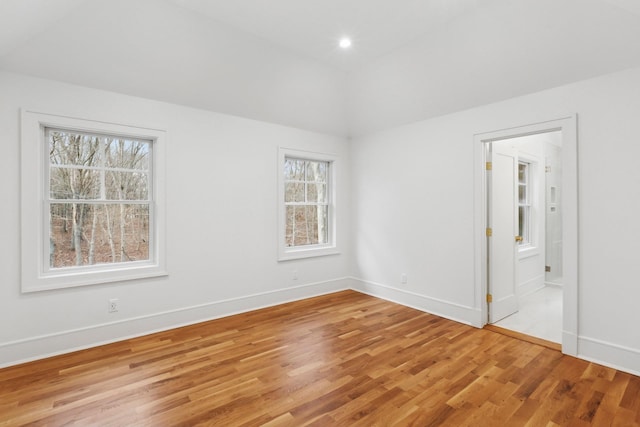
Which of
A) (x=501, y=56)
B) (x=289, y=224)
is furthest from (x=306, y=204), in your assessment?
(x=501, y=56)

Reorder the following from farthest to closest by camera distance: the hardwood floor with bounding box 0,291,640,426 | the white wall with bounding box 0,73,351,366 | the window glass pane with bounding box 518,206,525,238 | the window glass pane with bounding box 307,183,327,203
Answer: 1. the window glass pane with bounding box 518,206,525,238
2. the window glass pane with bounding box 307,183,327,203
3. the white wall with bounding box 0,73,351,366
4. the hardwood floor with bounding box 0,291,640,426

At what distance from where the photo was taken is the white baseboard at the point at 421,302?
3.65 metres

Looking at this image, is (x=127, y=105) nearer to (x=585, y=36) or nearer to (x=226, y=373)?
(x=226, y=373)

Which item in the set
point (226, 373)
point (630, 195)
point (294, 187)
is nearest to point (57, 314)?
point (226, 373)

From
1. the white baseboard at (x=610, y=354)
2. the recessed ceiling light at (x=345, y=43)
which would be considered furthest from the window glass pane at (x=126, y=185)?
the white baseboard at (x=610, y=354)

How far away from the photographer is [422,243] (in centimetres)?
413

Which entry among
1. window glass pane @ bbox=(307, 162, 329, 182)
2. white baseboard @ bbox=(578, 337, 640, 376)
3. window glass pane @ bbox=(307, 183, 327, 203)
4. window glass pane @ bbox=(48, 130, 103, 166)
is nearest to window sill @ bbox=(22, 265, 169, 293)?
window glass pane @ bbox=(48, 130, 103, 166)

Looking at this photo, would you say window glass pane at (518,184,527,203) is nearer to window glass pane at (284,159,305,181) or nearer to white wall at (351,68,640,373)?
white wall at (351,68,640,373)

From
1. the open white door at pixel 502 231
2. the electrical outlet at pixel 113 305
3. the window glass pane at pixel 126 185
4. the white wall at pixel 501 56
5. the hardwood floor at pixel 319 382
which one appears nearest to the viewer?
the hardwood floor at pixel 319 382

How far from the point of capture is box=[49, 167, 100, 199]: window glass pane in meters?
3.02

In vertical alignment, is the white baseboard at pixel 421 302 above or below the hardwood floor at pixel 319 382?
above

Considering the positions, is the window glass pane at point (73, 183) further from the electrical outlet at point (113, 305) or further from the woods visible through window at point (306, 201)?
the woods visible through window at point (306, 201)

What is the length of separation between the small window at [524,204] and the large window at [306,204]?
298 cm

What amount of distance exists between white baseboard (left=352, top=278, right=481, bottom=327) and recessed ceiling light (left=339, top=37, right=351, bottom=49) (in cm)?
314
